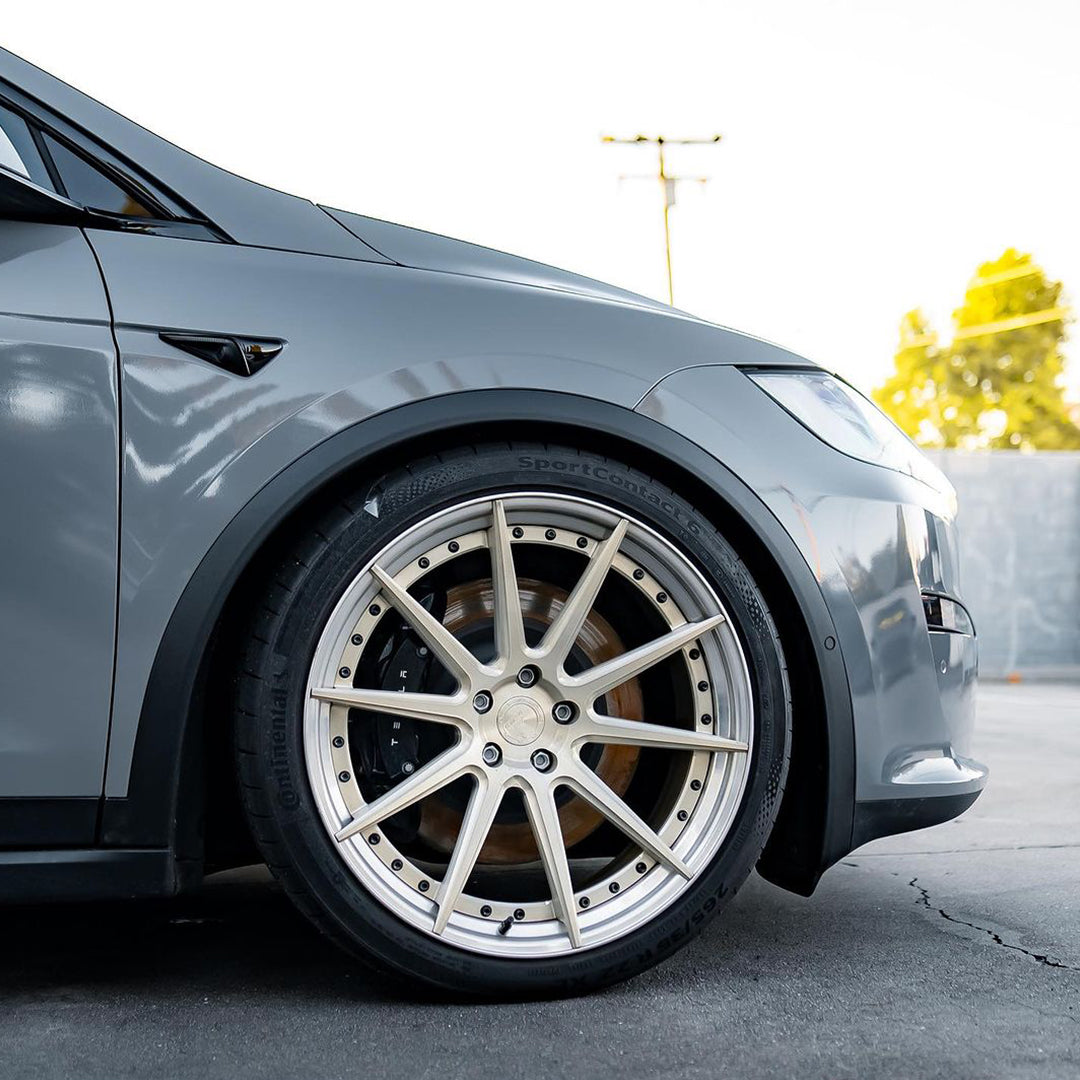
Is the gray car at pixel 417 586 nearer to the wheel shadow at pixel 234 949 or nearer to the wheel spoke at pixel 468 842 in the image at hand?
the wheel spoke at pixel 468 842

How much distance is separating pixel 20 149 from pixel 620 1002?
165 cm

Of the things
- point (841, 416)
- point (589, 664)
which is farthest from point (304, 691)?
point (841, 416)

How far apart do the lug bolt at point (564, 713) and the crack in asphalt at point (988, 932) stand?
3.20ft

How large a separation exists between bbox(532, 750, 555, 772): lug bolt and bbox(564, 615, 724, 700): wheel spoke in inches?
4.6

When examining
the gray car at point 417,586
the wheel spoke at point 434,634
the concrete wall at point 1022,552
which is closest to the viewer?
the gray car at point 417,586

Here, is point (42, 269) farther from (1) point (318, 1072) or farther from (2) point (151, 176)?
(1) point (318, 1072)

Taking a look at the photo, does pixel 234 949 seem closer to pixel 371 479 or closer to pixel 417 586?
pixel 417 586

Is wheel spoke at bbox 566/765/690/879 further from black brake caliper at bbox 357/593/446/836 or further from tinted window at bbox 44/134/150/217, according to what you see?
tinted window at bbox 44/134/150/217

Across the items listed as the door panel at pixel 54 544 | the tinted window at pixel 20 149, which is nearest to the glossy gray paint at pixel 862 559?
the door panel at pixel 54 544

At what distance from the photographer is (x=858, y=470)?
2.23 m

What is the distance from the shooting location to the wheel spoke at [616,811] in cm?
204

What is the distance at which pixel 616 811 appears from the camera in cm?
205

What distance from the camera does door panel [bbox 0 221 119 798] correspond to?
1.84 m

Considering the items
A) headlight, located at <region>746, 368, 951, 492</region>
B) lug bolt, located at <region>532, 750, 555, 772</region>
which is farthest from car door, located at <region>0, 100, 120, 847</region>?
headlight, located at <region>746, 368, 951, 492</region>
